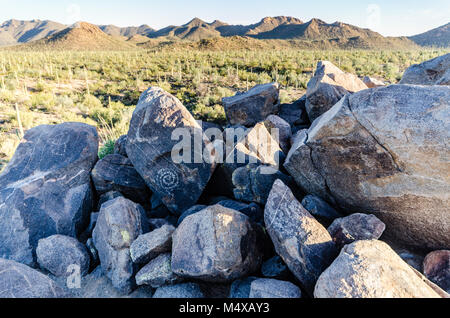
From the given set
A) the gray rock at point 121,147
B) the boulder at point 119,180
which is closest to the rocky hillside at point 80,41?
the gray rock at point 121,147

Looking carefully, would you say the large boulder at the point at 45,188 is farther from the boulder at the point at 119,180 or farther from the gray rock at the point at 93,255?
the gray rock at the point at 93,255

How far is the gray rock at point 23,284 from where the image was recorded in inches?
98.1

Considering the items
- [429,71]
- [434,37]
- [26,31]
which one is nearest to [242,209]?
[429,71]

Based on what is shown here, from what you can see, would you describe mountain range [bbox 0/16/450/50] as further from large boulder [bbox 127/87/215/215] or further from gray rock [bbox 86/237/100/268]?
gray rock [bbox 86/237/100/268]

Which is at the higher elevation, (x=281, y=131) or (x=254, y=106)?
(x=254, y=106)

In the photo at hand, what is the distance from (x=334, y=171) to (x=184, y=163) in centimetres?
197

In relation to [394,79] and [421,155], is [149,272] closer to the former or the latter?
[421,155]

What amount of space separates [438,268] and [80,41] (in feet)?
272

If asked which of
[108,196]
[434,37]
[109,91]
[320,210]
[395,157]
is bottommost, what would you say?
[108,196]

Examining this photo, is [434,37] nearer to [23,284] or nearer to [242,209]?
[242,209]

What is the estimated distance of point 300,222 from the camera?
2.65 m

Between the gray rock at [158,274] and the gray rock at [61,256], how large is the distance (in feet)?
2.87

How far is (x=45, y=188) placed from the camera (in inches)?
157
